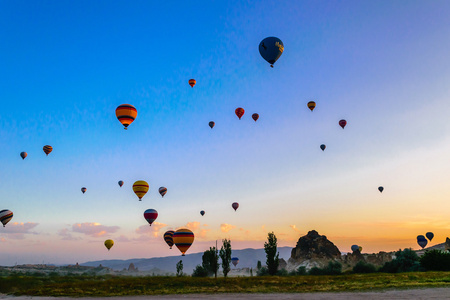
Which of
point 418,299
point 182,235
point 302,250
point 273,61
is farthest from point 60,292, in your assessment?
point 302,250

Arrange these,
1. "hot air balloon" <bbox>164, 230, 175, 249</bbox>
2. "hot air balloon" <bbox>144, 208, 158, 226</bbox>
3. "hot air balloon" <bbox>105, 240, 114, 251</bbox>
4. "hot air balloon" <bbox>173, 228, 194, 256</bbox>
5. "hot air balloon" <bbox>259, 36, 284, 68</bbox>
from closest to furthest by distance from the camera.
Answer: "hot air balloon" <bbox>259, 36, 284, 68</bbox>
"hot air balloon" <bbox>173, 228, 194, 256</bbox>
"hot air balloon" <bbox>144, 208, 158, 226</bbox>
"hot air balloon" <bbox>164, 230, 175, 249</bbox>
"hot air balloon" <bbox>105, 240, 114, 251</bbox>

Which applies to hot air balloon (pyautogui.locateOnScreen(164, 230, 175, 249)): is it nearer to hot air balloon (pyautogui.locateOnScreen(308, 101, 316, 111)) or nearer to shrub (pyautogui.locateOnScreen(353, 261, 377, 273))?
shrub (pyautogui.locateOnScreen(353, 261, 377, 273))

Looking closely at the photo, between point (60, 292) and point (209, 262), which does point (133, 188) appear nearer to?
point (60, 292)

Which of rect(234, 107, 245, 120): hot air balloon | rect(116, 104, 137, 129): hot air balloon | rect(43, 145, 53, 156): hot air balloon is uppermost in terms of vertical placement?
rect(234, 107, 245, 120): hot air balloon

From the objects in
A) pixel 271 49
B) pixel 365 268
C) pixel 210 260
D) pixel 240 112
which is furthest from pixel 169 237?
pixel 271 49

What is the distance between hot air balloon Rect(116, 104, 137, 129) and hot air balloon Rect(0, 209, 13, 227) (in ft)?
120

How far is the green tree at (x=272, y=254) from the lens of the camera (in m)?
72.4

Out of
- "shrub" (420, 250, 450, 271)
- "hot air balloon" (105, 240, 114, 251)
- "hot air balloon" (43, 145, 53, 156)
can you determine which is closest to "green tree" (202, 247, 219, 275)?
"hot air balloon" (105, 240, 114, 251)

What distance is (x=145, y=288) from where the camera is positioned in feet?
132

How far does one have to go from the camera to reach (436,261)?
176 ft

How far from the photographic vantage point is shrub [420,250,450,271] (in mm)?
53062

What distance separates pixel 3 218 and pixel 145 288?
149ft

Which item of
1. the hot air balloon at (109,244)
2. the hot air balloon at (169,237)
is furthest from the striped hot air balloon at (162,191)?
the hot air balloon at (109,244)

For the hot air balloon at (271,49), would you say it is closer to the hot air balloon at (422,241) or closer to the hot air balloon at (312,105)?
the hot air balloon at (312,105)
